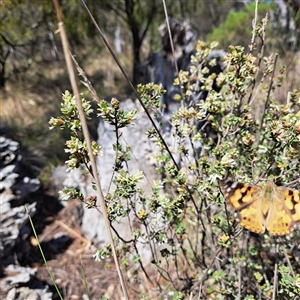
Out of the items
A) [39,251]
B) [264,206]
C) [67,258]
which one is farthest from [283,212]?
[39,251]

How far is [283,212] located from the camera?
1185mm

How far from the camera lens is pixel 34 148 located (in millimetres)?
3801

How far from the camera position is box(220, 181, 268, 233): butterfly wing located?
1.15m

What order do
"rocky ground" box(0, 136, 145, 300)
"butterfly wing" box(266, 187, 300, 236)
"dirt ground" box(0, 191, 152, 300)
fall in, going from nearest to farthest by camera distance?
"butterfly wing" box(266, 187, 300, 236) → "rocky ground" box(0, 136, 145, 300) → "dirt ground" box(0, 191, 152, 300)

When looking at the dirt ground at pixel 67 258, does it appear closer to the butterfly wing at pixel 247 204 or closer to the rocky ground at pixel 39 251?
the rocky ground at pixel 39 251

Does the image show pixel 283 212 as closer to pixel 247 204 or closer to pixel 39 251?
pixel 247 204

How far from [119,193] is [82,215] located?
188 cm

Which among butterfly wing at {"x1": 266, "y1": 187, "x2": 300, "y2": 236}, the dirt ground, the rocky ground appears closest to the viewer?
butterfly wing at {"x1": 266, "y1": 187, "x2": 300, "y2": 236}

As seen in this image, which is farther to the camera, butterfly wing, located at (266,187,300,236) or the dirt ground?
the dirt ground

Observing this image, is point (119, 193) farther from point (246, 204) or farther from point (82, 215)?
point (82, 215)

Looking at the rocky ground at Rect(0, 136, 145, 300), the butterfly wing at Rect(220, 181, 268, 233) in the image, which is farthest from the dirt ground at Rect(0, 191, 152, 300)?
the butterfly wing at Rect(220, 181, 268, 233)

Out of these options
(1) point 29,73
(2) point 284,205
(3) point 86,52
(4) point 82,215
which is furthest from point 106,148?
(3) point 86,52

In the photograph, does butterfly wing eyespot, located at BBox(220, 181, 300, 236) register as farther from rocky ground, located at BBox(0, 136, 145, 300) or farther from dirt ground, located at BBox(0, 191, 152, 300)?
rocky ground, located at BBox(0, 136, 145, 300)

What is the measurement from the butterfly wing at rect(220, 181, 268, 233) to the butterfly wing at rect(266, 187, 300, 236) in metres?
0.03
